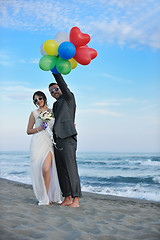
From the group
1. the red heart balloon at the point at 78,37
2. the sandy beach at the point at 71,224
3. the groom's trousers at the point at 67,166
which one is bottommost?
the sandy beach at the point at 71,224

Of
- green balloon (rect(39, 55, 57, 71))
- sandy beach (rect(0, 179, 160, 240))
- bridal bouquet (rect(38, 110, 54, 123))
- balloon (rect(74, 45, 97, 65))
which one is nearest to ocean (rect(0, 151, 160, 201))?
sandy beach (rect(0, 179, 160, 240))

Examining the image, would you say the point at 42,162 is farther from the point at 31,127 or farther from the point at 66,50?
the point at 66,50

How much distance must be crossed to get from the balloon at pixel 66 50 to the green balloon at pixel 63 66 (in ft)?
0.31

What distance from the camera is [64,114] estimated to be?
425 cm

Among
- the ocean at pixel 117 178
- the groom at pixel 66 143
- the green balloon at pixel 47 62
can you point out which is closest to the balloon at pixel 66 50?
the green balloon at pixel 47 62

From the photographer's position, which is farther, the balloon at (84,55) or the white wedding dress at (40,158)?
the white wedding dress at (40,158)

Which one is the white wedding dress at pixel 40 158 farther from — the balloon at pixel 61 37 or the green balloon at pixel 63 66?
the balloon at pixel 61 37

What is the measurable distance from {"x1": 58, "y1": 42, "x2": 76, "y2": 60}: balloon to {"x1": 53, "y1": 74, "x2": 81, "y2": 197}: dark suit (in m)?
0.41

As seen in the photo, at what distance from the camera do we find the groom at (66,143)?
4203 mm

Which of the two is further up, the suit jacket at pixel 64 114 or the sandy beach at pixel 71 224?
the suit jacket at pixel 64 114

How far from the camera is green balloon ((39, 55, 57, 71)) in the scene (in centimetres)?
395

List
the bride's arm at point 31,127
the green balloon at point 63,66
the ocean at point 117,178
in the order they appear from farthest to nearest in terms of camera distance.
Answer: the ocean at point 117,178 → the bride's arm at point 31,127 → the green balloon at point 63,66

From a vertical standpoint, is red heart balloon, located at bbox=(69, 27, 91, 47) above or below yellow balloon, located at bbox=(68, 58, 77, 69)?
above

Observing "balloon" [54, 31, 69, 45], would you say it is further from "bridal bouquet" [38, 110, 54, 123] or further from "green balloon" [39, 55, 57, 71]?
"bridal bouquet" [38, 110, 54, 123]
